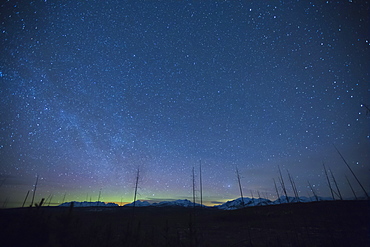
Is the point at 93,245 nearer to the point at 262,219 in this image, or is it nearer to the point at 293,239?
the point at 293,239

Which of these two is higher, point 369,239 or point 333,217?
point 333,217

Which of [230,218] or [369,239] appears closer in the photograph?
[369,239]

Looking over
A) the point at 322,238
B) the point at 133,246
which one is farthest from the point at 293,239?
the point at 133,246

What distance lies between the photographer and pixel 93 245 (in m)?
14.1

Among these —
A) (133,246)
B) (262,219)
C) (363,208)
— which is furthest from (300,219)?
(133,246)

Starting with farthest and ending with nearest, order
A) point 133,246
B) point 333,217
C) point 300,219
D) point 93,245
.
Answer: point 300,219
point 333,217
point 133,246
point 93,245

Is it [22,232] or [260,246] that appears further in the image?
[260,246]


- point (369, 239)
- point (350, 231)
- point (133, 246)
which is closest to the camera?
point (133, 246)

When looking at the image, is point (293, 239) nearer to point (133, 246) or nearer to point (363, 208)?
point (133, 246)

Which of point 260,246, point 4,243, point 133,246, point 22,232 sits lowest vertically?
point 260,246

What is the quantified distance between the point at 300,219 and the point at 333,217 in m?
6.51

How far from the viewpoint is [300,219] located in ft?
120

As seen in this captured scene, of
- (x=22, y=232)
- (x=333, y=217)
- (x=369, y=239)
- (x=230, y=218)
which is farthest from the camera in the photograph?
(x=230, y=218)

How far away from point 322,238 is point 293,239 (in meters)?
4.70
